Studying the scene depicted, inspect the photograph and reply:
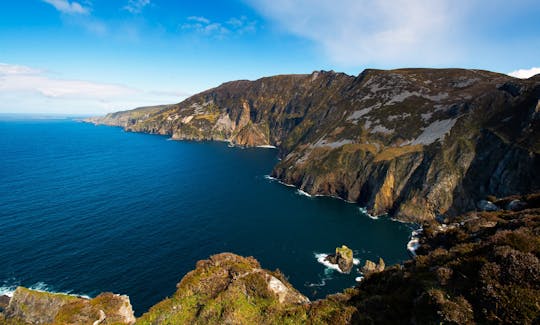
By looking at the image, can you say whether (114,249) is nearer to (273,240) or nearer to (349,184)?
(273,240)

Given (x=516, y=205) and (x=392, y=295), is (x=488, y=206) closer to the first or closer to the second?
(x=516, y=205)

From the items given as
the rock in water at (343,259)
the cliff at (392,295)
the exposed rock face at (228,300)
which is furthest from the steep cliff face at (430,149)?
the exposed rock face at (228,300)

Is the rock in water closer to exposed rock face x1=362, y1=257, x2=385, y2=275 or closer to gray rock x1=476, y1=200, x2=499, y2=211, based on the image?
exposed rock face x1=362, y1=257, x2=385, y2=275

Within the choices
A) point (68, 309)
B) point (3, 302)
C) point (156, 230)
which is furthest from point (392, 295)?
point (156, 230)

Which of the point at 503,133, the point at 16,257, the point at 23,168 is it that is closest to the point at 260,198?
the point at 16,257

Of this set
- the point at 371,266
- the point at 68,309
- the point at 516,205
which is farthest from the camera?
the point at 371,266

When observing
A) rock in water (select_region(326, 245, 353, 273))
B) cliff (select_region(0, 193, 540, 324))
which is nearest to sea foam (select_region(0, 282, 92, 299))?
cliff (select_region(0, 193, 540, 324))

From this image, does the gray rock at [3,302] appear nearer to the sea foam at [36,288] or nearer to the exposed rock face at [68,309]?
the sea foam at [36,288]
